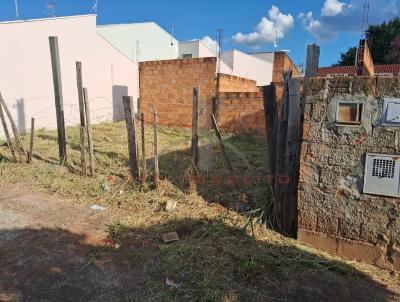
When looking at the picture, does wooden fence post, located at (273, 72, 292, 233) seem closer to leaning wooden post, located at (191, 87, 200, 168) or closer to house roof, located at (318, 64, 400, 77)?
leaning wooden post, located at (191, 87, 200, 168)

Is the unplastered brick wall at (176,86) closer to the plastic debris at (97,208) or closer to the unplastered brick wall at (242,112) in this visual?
the unplastered brick wall at (242,112)

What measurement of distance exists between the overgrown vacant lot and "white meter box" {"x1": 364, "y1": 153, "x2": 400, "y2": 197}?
2.57ft

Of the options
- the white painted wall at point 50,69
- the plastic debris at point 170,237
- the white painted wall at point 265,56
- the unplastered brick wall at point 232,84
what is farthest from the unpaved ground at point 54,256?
the white painted wall at point 265,56

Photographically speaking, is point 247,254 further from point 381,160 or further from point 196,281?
point 381,160

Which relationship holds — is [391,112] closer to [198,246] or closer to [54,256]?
[198,246]

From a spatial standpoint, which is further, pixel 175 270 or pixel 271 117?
pixel 271 117

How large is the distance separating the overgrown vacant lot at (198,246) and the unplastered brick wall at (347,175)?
0.23 metres

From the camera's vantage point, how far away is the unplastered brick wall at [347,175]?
9.18 feet

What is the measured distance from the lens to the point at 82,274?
2.73 m

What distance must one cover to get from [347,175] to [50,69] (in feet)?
33.9

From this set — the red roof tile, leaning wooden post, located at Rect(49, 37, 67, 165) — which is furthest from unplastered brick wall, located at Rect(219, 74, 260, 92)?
the red roof tile

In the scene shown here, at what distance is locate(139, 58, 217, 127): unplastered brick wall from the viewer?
10078 millimetres

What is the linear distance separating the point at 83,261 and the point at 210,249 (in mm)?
1236

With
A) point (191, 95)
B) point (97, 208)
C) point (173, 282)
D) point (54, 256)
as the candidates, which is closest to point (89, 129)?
point (97, 208)
